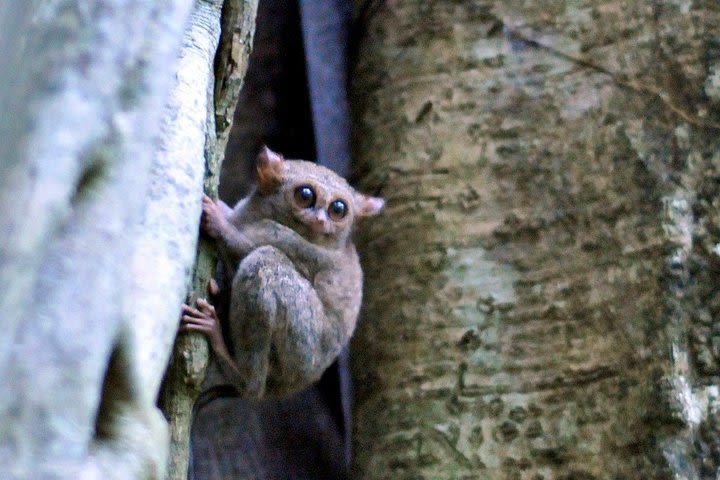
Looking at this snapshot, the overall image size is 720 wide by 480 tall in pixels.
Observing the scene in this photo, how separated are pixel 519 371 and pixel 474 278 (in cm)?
46

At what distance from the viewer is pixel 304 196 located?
171 inches

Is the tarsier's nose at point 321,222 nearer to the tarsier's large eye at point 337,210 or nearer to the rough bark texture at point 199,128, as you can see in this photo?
the tarsier's large eye at point 337,210

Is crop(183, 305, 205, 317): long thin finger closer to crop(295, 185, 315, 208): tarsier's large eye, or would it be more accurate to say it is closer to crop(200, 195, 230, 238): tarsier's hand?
crop(200, 195, 230, 238): tarsier's hand

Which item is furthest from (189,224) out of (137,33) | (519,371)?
(519,371)

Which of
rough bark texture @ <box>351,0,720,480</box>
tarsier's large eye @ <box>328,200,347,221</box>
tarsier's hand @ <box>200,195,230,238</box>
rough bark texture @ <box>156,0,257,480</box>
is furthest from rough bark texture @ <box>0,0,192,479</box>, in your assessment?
rough bark texture @ <box>351,0,720,480</box>

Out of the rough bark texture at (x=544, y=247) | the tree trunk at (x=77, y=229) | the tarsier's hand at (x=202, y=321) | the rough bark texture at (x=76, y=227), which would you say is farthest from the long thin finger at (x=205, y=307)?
the rough bark texture at (x=544, y=247)

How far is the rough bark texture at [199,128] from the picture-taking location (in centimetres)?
327

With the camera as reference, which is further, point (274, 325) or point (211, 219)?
point (274, 325)

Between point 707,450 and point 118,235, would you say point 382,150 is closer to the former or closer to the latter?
point 707,450

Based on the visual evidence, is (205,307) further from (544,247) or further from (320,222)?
(544,247)

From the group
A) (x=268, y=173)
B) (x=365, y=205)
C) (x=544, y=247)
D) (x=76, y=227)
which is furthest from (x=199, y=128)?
(x=544, y=247)

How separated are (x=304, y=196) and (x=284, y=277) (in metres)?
0.50

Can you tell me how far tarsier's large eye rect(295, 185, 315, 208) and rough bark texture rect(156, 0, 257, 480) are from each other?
0.62 meters

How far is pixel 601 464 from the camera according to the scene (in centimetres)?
459
